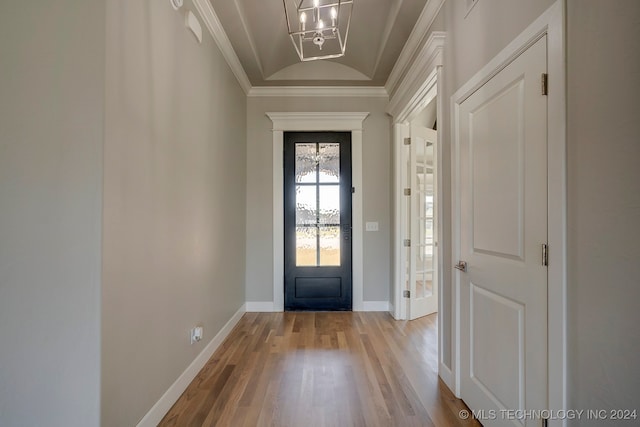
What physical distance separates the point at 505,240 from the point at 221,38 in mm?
2782

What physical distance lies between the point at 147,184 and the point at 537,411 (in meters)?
2.13

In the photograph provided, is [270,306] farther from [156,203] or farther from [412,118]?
[412,118]

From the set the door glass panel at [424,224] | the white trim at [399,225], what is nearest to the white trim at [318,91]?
the white trim at [399,225]

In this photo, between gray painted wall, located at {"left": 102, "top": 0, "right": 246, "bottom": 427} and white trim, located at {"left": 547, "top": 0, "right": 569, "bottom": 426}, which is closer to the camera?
white trim, located at {"left": 547, "top": 0, "right": 569, "bottom": 426}

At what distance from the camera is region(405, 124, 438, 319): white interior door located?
3.44 meters

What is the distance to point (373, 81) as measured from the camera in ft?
11.8

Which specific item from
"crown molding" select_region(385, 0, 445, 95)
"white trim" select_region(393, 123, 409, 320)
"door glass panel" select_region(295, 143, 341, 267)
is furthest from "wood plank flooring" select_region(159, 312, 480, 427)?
"crown molding" select_region(385, 0, 445, 95)

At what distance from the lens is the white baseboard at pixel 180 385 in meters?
1.61

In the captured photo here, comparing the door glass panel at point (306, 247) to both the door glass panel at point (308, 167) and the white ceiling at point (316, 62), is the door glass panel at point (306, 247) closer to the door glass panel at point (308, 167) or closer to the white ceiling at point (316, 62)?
the door glass panel at point (308, 167)

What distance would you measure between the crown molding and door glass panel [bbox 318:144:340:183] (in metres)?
1.03

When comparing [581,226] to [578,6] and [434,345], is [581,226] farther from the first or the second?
[434,345]

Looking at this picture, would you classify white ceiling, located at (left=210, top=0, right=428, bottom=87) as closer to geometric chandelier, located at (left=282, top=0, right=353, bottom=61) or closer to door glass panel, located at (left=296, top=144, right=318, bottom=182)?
geometric chandelier, located at (left=282, top=0, right=353, bottom=61)

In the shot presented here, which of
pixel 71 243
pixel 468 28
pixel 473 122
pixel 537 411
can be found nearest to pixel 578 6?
pixel 473 122

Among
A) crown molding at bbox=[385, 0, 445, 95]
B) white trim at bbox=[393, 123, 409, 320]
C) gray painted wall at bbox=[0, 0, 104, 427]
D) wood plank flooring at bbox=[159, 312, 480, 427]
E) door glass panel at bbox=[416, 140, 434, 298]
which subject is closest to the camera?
gray painted wall at bbox=[0, 0, 104, 427]
